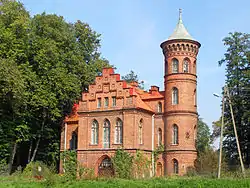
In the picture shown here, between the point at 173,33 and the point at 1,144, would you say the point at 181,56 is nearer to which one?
the point at 173,33

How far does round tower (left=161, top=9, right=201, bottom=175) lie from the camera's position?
36906 millimetres

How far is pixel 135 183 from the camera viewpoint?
1003 inches

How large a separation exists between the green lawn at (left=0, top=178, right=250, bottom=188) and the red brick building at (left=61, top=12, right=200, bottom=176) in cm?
968

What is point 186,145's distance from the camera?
3691 centimetres

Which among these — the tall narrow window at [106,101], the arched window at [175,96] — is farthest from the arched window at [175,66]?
the tall narrow window at [106,101]

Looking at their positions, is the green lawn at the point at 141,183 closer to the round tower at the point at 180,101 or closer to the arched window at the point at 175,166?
the arched window at the point at 175,166

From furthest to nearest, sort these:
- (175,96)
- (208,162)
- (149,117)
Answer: (149,117), (175,96), (208,162)

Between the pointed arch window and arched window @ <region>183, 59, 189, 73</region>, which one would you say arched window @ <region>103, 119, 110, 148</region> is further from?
arched window @ <region>183, 59, 189, 73</region>

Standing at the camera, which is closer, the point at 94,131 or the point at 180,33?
the point at 94,131

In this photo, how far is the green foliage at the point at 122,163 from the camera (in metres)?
34.8

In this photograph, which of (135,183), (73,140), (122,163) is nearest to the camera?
(135,183)

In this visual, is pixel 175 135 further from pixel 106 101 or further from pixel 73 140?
pixel 73 140

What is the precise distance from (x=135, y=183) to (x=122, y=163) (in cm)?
995

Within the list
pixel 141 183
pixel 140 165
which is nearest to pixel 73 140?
pixel 140 165
